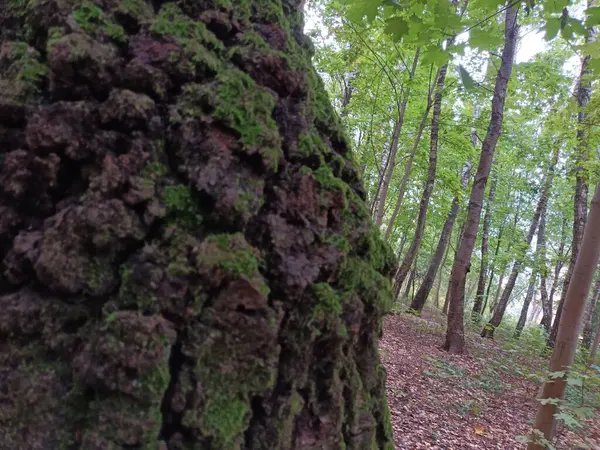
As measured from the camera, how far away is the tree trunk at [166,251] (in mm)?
1178

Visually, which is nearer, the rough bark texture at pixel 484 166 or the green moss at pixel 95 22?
the green moss at pixel 95 22

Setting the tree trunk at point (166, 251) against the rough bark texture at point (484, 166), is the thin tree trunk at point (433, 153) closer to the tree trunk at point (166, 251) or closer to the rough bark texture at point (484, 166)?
the rough bark texture at point (484, 166)

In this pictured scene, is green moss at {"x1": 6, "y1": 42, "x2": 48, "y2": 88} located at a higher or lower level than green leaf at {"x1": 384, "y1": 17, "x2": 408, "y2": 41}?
lower

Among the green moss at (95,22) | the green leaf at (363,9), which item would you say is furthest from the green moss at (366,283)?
the green leaf at (363,9)

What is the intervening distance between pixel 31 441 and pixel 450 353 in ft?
29.6

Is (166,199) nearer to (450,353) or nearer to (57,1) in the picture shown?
(57,1)

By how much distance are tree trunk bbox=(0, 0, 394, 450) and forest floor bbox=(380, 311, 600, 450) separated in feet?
11.5

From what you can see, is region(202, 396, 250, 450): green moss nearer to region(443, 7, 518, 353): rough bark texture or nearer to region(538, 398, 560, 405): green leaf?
region(538, 398, 560, 405): green leaf

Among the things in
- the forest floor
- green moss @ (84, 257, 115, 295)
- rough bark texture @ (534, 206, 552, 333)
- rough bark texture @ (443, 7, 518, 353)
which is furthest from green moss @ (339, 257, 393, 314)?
rough bark texture @ (534, 206, 552, 333)

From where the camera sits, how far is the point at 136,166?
1.34 m

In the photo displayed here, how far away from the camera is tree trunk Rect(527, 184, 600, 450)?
353 cm

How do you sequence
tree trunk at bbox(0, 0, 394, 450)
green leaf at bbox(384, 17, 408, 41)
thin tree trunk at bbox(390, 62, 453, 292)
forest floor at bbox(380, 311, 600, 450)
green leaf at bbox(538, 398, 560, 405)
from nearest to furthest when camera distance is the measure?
tree trunk at bbox(0, 0, 394, 450), green leaf at bbox(384, 17, 408, 41), green leaf at bbox(538, 398, 560, 405), forest floor at bbox(380, 311, 600, 450), thin tree trunk at bbox(390, 62, 453, 292)

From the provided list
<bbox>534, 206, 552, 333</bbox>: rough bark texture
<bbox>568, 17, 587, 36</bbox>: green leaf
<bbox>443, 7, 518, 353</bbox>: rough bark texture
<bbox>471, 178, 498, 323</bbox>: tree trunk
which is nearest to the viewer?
<bbox>568, 17, 587, 36</bbox>: green leaf

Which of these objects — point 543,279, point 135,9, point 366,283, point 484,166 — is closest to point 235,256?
point 366,283
